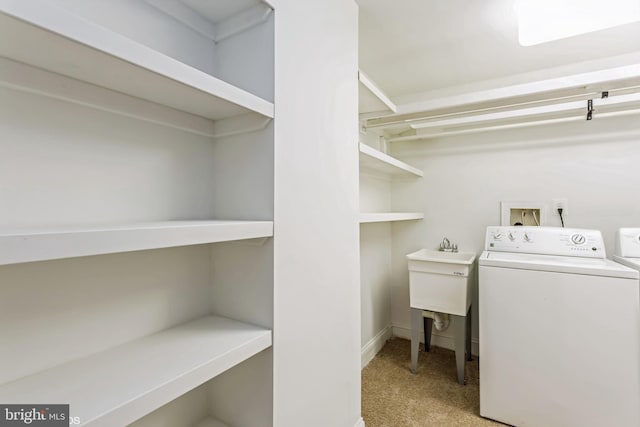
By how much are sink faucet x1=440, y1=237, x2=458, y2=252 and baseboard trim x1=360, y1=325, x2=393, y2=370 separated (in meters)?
0.89

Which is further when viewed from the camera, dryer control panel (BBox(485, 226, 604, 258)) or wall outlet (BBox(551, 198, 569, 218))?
wall outlet (BBox(551, 198, 569, 218))

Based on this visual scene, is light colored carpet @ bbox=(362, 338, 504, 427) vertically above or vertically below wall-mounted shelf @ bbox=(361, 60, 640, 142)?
below

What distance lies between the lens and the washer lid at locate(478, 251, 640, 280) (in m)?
1.41

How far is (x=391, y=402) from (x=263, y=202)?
1.62 meters

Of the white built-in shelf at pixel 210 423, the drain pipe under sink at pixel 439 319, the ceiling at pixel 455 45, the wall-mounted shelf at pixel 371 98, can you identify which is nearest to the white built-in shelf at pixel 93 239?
the white built-in shelf at pixel 210 423

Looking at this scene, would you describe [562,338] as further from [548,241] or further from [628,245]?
[628,245]

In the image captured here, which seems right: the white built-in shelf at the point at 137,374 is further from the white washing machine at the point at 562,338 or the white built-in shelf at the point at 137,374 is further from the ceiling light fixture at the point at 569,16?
the ceiling light fixture at the point at 569,16

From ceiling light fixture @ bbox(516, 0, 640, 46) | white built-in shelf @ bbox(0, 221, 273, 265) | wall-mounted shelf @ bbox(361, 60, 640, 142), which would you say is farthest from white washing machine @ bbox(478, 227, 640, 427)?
white built-in shelf @ bbox(0, 221, 273, 265)

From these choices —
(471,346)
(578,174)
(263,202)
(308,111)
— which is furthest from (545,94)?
(471,346)

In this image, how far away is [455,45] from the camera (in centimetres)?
179

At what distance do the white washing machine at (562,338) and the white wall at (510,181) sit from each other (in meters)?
0.45

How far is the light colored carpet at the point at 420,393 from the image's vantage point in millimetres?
1672

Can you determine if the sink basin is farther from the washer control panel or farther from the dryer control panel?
the washer control panel

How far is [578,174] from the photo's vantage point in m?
2.07
